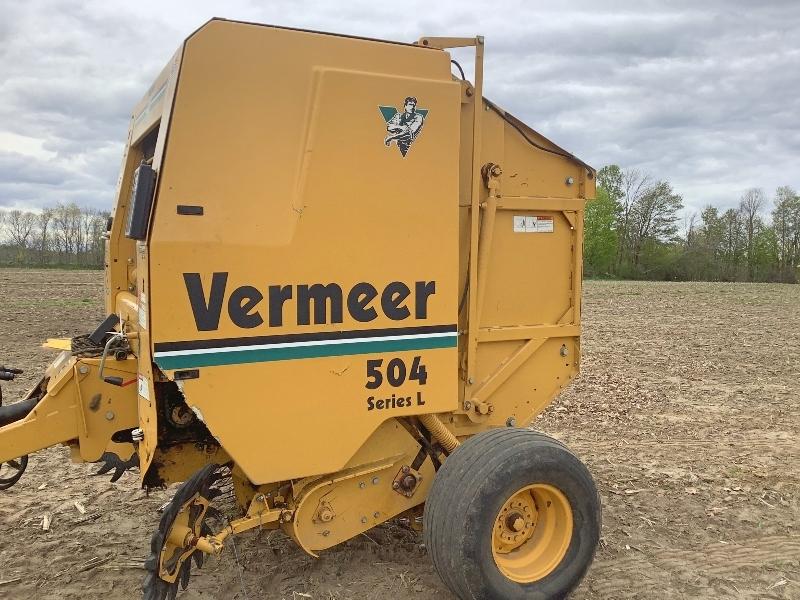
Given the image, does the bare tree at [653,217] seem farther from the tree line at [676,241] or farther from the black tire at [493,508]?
the black tire at [493,508]

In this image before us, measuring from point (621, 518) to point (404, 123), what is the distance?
11.0 feet

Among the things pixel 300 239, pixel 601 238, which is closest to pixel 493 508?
pixel 300 239

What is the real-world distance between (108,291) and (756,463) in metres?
5.63

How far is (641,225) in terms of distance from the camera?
6181 centimetres

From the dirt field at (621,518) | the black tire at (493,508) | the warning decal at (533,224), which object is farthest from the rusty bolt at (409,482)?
the warning decal at (533,224)

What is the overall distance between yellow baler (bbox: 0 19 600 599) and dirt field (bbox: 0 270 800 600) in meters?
0.47

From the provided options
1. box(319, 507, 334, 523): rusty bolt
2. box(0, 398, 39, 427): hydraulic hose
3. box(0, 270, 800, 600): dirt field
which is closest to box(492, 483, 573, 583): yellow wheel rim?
box(0, 270, 800, 600): dirt field

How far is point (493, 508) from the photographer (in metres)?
3.54

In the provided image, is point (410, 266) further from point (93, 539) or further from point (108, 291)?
point (93, 539)

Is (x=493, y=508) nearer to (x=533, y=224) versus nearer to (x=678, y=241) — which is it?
(x=533, y=224)

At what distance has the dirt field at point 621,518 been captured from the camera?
4180 mm

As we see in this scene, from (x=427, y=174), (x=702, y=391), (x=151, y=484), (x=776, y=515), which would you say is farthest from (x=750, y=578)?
(x=702, y=391)

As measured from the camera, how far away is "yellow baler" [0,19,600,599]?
128 inches

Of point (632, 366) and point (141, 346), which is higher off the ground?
point (141, 346)
